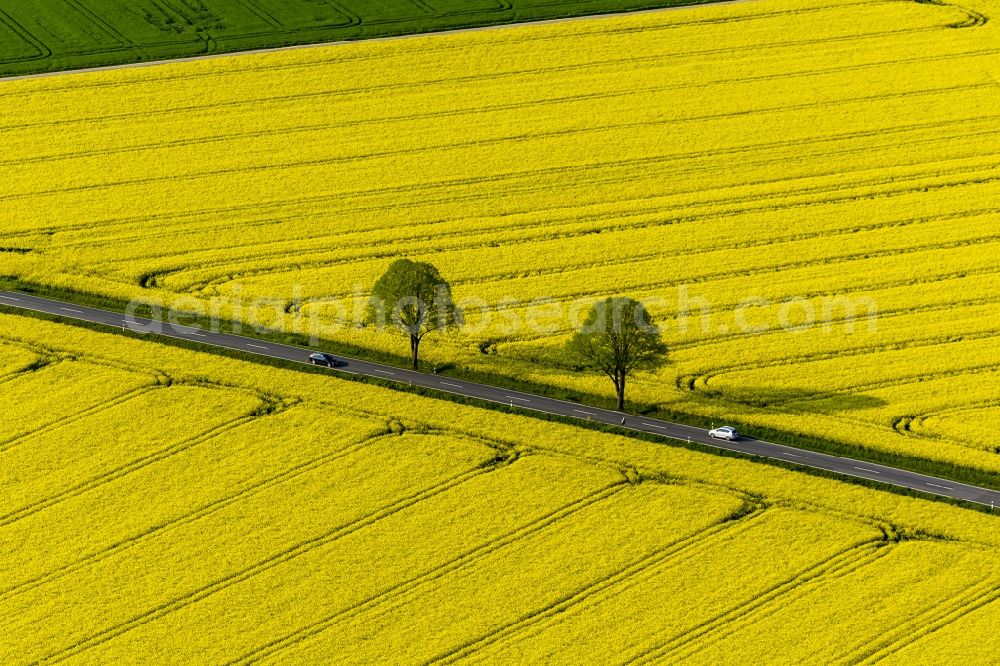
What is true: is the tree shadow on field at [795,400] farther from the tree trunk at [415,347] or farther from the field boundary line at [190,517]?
the field boundary line at [190,517]

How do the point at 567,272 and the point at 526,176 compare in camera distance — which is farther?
the point at 526,176

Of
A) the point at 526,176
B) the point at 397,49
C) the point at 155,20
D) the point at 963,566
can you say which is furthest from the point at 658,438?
the point at 155,20

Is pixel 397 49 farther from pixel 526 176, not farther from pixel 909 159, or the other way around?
pixel 909 159

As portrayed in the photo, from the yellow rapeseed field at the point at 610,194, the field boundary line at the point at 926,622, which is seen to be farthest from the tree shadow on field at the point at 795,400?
the field boundary line at the point at 926,622

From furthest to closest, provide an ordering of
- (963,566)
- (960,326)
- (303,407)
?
(960,326)
(303,407)
(963,566)

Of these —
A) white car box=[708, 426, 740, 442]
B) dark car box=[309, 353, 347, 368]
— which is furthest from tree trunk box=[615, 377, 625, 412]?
dark car box=[309, 353, 347, 368]

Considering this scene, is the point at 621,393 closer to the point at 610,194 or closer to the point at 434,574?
the point at 434,574

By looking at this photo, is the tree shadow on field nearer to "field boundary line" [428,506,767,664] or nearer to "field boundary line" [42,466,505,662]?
"field boundary line" [428,506,767,664]
